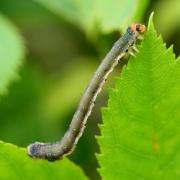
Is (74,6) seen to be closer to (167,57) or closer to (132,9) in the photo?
(132,9)

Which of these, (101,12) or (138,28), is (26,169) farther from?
(101,12)

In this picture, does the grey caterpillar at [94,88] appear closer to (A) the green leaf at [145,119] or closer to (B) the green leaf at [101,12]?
(B) the green leaf at [101,12]

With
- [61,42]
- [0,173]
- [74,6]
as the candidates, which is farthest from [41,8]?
[0,173]

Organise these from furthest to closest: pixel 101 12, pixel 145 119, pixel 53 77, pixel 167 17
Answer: pixel 53 77
pixel 167 17
pixel 101 12
pixel 145 119

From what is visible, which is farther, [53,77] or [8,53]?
[53,77]

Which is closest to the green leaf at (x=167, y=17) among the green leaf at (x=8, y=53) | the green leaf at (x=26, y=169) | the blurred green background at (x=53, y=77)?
the blurred green background at (x=53, y=77)

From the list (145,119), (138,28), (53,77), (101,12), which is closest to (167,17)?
(53,77)
